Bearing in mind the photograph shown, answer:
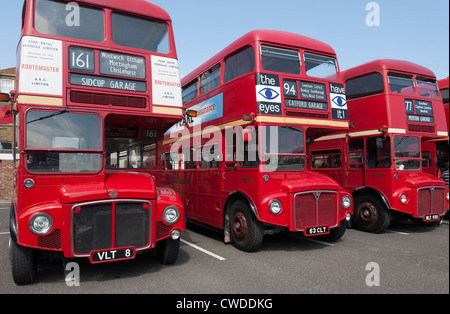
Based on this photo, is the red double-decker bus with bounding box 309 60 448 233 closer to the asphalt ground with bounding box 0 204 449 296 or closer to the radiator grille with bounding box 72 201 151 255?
the asphalt ground with bounding box 0 204 449 296

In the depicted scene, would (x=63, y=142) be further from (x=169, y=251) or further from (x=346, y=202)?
(x=346, y=202)

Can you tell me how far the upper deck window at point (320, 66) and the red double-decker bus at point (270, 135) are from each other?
2 centimetres

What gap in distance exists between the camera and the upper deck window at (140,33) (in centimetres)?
534

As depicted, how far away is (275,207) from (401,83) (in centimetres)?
517

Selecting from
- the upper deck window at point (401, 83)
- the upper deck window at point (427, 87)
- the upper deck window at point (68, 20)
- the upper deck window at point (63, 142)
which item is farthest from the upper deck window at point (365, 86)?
the upper deck window at point (63, 142)

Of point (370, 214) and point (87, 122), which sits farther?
point (370, 214)

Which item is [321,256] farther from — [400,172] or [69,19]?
[69,19]

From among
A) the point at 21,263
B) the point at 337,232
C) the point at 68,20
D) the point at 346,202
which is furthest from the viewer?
the point at 337,232

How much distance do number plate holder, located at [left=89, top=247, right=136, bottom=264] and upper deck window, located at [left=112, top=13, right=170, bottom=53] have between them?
3.18m

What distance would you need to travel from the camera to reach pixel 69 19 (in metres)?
5.02

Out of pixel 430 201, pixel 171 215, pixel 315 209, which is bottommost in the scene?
pixel 430 201

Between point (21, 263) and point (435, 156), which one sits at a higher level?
point (435, 156)

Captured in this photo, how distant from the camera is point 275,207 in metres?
5.91

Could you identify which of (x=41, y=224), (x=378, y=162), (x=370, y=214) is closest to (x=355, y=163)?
(x=378, y=162)
